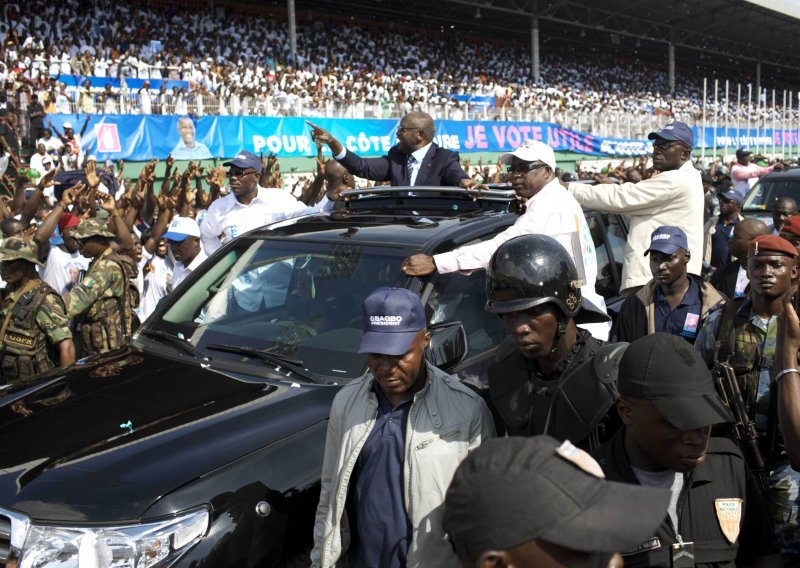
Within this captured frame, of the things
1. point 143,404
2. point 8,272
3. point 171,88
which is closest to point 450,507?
point 143,404

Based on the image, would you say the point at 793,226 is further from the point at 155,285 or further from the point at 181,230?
the point at 155,285

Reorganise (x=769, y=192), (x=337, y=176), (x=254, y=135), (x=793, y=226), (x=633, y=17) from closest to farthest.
Answer: (x=793, y=226) < (x=337, y=176) < (x=769, y=192) < (x=254, y=135) < (x=633, y=17)

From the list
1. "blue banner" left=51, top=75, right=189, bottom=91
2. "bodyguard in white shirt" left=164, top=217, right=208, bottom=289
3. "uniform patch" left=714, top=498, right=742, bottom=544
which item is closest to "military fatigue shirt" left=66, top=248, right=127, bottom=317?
"bodyguard in white shirt" left=164, top=217, right=208, bottom=289

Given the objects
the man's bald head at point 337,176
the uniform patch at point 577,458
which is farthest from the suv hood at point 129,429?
the man's bald head at point 337,176

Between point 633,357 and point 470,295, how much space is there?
5.79 feet

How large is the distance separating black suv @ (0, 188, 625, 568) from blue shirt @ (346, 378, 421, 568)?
0.45 m

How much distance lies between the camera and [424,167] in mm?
5648

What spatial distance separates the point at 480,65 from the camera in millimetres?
39750

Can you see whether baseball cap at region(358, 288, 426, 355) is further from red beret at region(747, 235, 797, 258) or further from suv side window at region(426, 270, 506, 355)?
red beret at region(747, 235, 797, 258)

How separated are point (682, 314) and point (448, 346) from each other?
1.43 m

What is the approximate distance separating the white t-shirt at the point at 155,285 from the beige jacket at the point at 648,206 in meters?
3.37

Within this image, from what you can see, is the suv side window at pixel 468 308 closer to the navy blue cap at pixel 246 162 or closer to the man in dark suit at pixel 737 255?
the man in dark suit at pixel 737 255

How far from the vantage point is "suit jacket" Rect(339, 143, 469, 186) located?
5.64 meters

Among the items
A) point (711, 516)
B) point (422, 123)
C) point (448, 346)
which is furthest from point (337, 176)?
point (711, 516)
